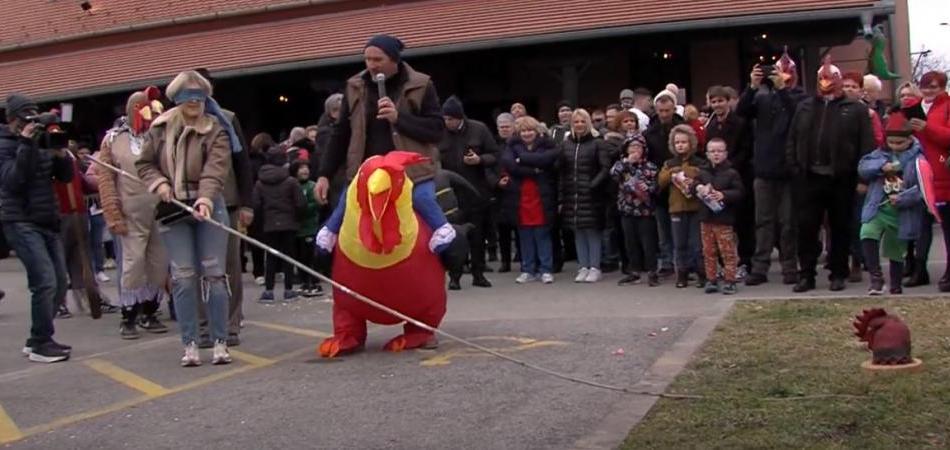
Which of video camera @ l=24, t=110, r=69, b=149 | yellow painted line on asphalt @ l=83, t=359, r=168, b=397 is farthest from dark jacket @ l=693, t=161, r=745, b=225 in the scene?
video camera @ l=24, t=110, r=69, b=149

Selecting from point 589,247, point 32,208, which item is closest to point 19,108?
point 32,208

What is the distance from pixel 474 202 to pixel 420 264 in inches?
195

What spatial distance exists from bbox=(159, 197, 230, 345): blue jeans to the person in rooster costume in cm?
167

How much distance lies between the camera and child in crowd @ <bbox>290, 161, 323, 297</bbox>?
12664mm

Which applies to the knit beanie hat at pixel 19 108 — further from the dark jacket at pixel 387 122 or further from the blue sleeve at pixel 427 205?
the blue sleeve at pixel 427 205

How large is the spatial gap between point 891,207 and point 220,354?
5.77 metres

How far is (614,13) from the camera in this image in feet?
61.8

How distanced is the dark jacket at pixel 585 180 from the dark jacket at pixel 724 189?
139cm

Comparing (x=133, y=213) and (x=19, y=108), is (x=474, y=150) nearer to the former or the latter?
(x=133, y=213)

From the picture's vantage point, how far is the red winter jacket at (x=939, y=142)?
392 inches

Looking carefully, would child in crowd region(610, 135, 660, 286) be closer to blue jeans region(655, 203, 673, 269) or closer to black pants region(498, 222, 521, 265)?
blue jeans region(655, 203, 673, 269)

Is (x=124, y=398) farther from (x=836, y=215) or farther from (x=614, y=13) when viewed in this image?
(x=614, y=13)

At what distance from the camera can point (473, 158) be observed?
A: 1252 centimetres

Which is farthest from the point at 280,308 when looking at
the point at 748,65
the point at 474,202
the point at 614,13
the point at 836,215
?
the point at 748,65
